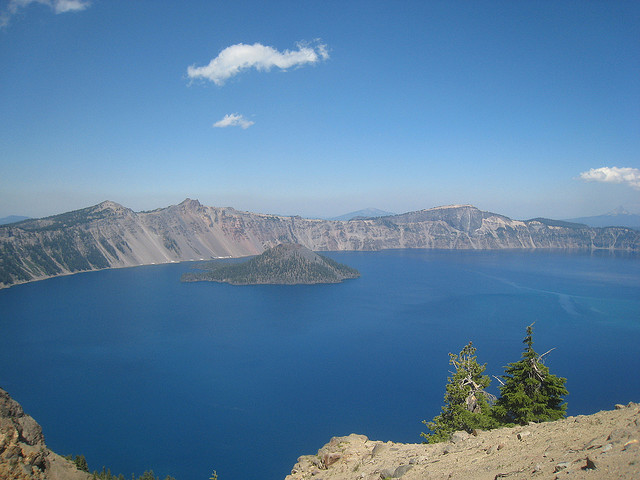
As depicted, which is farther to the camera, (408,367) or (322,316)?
(322,316)

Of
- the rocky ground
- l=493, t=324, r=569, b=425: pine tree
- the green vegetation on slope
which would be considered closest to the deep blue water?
the green vegetation on slope

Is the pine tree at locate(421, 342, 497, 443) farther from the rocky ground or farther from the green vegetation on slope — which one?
the rocky ground

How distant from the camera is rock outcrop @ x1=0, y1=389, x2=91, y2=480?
68.7ft

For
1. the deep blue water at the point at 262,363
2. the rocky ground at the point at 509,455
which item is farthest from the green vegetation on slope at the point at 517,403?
the deep blue water at the point at 262,363

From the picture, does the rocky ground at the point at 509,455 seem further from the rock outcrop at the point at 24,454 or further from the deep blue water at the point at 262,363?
the deep blue water at the point at 262,363

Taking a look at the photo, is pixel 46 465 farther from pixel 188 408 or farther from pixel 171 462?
pixel 188 408

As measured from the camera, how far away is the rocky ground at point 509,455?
41.4ft

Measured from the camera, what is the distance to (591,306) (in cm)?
13862

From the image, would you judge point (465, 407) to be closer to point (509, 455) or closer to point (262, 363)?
point (509, 455)

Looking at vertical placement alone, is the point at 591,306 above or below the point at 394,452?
below

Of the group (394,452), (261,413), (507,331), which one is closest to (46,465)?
(394,452)

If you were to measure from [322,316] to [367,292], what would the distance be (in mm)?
45084

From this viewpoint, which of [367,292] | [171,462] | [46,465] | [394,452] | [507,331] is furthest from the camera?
[367,292]

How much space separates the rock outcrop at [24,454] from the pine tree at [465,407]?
2310cm
